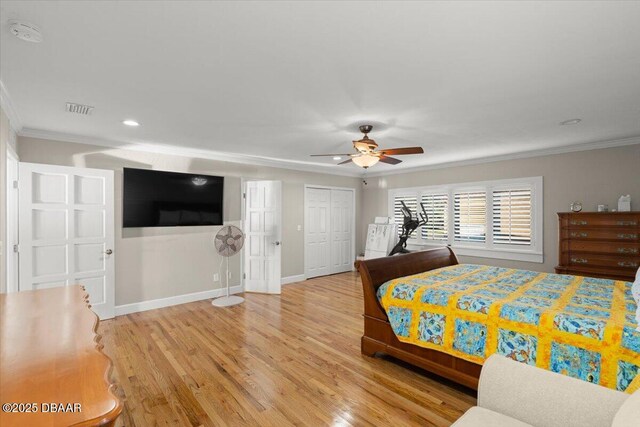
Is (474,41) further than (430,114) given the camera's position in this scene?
No

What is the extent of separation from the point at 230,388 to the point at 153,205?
313 cm

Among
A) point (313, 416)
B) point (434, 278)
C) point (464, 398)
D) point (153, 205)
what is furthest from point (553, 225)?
point (153, 205)

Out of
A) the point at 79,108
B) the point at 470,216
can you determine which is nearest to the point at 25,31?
the point at 79,108

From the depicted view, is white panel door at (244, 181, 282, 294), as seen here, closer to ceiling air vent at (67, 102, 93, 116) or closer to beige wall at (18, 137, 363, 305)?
beige wall at (18, 137, 363, 305)

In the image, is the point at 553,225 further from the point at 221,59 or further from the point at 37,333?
the point at 37,333

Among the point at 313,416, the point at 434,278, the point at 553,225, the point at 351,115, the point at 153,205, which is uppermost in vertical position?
the point at 351,115

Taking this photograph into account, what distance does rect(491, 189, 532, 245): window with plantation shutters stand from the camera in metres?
5.12

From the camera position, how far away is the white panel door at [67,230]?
358cm

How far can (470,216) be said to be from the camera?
229 inches

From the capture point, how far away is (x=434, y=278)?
3.17 m

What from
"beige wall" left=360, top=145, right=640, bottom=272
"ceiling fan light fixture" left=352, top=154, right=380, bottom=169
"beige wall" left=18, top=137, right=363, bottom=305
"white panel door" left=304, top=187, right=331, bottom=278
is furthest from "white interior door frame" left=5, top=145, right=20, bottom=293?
"beige wall" left=360, top=145, right=640, bottom=272

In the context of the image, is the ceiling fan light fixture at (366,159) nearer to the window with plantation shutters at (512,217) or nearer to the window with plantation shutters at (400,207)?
the window with plantation shutters at (512,217)

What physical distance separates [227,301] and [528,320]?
409 centimetres

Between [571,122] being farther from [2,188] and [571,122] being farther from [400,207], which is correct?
[2,188]
